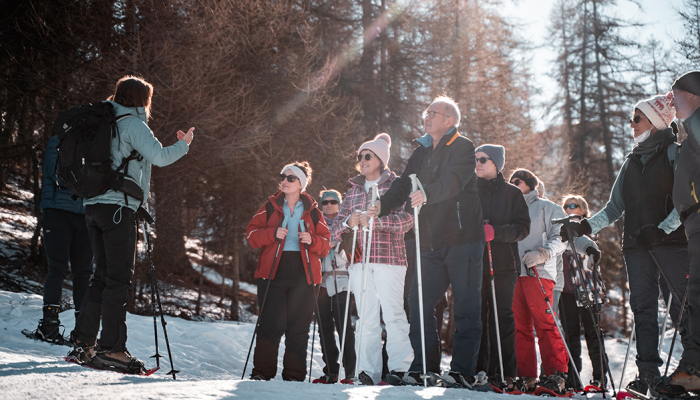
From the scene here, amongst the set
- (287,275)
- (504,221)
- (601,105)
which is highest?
(601,105)

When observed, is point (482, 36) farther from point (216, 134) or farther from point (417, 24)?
point (216, 134)

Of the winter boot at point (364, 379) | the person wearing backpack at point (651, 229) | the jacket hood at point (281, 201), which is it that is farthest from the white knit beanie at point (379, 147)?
the person wearing backpack at point (651, 229)

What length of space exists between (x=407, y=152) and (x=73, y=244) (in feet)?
35.8

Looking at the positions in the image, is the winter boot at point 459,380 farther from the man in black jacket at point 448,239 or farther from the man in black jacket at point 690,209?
the man in black jacket at point 690,209

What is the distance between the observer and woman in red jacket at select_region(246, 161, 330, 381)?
15.7 ft

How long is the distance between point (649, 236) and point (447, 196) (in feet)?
5.04

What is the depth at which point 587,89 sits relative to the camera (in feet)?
82.1

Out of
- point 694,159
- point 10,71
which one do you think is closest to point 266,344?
point 694,159

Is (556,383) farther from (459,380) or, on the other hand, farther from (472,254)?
(472,254)

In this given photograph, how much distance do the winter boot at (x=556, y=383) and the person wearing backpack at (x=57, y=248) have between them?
178 inches

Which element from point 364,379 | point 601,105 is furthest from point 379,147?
point 601,105

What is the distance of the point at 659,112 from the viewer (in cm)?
417

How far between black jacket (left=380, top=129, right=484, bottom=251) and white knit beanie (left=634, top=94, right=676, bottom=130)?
56.8 inches

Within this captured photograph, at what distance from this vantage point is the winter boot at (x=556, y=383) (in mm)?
4759
